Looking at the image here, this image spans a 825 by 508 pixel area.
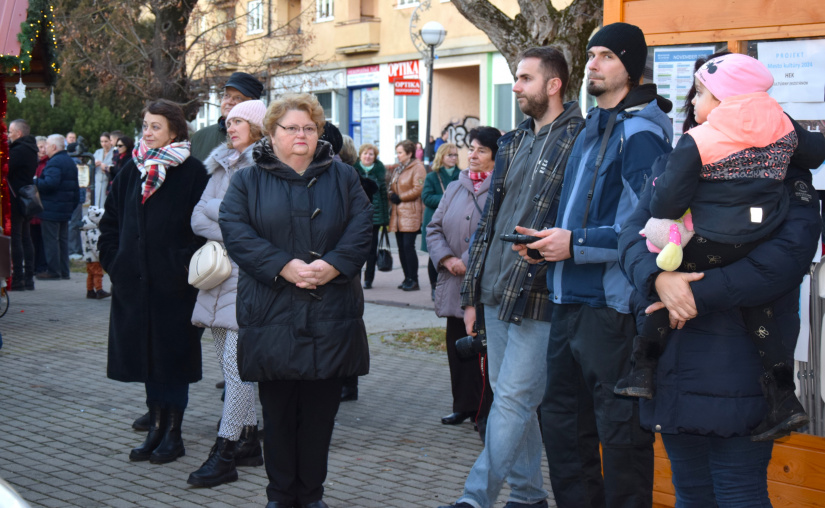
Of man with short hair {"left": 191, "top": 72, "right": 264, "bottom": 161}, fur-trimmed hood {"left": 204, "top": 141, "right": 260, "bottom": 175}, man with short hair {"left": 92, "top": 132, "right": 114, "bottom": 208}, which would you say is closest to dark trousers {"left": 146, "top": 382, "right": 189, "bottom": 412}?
fur-trimmed hood {"left": 204, "top": 141, "right": 260, "bottom": 175}

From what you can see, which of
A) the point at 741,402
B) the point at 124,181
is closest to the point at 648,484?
the point at 741,402

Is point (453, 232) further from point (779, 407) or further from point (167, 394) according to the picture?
point (779, 407)

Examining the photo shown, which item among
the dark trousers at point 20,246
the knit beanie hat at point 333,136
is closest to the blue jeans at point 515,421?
the knit beanie hat at point 333,136

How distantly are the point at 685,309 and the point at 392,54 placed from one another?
94.3ft

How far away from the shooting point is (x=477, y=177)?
20.8 ft

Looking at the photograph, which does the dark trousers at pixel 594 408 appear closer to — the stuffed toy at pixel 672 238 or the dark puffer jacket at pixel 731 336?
the dark puffer jacket at pixel 731 336

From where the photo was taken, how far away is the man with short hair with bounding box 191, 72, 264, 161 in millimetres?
6473

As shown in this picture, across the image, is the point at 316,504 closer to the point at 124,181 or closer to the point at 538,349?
the point at 538,349

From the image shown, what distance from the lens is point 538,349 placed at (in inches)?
176

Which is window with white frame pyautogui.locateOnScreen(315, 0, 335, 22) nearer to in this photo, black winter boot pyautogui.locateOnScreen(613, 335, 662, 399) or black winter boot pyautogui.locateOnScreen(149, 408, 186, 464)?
black winter boot pyautogui.locateOnScreen(149, 408, 186, 464)

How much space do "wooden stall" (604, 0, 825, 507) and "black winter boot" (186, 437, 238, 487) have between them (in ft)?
7.20

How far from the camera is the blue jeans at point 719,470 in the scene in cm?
324

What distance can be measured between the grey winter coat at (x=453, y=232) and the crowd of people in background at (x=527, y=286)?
2 centimetres

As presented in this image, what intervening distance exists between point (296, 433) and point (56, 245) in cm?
1099
